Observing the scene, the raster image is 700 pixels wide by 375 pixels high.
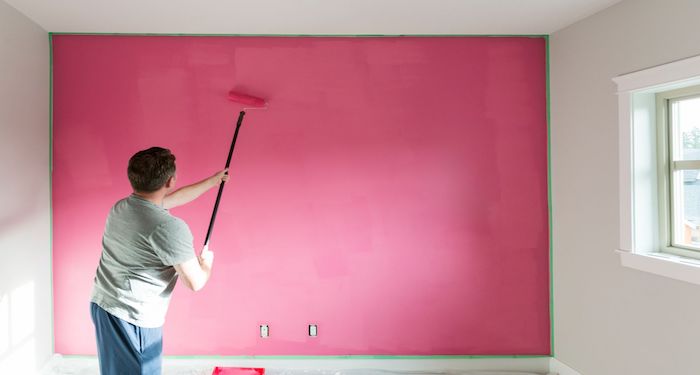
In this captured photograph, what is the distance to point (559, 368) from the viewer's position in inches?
103

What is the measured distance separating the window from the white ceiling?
644mm

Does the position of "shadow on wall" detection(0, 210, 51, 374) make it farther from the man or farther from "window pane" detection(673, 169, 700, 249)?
"window pane" detection(673, 169, 700, 249)

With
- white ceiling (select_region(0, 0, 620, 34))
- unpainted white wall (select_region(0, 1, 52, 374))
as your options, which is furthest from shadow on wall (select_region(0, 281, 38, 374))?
white ceiling (select_region(0, 0, 620, 34))

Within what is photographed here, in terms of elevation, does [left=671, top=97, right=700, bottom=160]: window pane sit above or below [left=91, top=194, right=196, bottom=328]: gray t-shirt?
above

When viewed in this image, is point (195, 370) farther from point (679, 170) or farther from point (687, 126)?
point (687, 126)

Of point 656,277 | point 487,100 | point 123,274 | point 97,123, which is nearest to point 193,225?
point 97,123

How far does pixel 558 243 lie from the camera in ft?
8.60

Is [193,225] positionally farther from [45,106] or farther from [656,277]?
[656,277]

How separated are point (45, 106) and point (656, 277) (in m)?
3.55

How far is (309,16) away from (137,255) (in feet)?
5.16

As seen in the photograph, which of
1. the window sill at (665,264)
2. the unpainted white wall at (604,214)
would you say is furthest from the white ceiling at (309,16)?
the window sill at (665,264)

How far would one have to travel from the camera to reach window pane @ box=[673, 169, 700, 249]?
2.00 meters

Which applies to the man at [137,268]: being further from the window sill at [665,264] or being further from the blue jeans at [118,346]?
the window sill at [665,264]

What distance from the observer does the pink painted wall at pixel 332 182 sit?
259 cm
